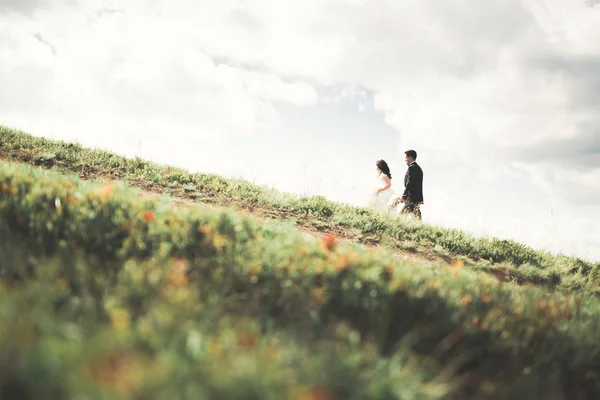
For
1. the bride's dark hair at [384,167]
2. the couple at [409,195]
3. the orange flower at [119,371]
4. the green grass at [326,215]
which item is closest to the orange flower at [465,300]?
the orange flower at [119,371]

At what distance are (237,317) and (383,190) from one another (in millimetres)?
11884

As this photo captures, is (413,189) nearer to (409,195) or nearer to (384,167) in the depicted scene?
(409,195)

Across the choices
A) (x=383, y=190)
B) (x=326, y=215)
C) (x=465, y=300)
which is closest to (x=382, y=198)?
(x=383, y=190)

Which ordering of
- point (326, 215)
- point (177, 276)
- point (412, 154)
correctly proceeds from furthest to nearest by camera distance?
point (412, 154)
point (326, 215)
point (177, 276)

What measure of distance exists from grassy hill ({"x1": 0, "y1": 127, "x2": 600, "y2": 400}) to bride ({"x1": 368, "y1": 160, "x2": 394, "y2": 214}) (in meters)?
8.85

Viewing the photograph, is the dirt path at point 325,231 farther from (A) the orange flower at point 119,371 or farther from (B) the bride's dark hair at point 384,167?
(A) the orange flower at point 119,371

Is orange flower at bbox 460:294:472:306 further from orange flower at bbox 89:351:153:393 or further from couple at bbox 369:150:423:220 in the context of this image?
couple at bbox 369:150:423:220

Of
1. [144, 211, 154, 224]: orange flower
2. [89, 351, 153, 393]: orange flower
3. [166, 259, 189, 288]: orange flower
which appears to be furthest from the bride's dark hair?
[89, 351, 153, 393]: orange flower

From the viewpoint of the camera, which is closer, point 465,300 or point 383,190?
point 465,300

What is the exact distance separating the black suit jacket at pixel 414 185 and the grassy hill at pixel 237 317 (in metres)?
8.67

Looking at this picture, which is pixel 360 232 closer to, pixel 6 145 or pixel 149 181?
pixel 149 181

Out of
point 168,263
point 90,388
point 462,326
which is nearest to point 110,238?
point 168,263

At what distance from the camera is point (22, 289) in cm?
279

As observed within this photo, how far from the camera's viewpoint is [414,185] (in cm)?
1391
